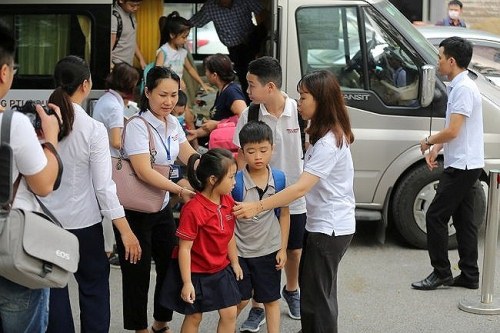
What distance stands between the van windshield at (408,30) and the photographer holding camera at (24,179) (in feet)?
15.0

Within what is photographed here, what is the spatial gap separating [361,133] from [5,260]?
4.69 meters

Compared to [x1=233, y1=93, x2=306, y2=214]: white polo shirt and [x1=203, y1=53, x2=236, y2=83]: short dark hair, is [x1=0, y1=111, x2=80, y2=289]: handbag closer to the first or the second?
[x1=233, y1=93, x2=306, y2=214]: white polo shirt

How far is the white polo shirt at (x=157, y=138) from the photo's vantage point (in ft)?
16.8

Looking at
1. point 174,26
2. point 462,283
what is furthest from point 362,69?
point 462,283

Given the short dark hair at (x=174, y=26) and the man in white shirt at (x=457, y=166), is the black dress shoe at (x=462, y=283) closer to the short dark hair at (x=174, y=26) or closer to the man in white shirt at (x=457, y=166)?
the man in white shirt at (x=457, y=166)

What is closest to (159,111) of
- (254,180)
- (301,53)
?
(254,180)

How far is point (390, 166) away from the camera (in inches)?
306

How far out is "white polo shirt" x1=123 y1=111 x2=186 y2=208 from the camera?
512 cm

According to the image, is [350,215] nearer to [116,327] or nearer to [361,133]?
[116,327]

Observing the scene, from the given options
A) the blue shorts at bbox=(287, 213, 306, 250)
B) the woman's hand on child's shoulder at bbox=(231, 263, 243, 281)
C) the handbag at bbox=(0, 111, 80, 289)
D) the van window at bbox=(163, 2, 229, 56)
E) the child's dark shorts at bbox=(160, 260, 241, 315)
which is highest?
the van window at bbox=(163, 2, 229, 56)

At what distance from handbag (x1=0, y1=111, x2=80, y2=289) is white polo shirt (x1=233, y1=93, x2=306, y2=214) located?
6.94 ft

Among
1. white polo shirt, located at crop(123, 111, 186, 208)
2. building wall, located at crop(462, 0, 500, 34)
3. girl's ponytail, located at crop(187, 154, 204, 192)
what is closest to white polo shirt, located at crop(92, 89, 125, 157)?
white polo shirt, located at crop(123, 111, 186, 208)

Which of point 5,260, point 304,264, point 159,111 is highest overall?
point 159,111

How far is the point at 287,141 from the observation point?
5656 mm
